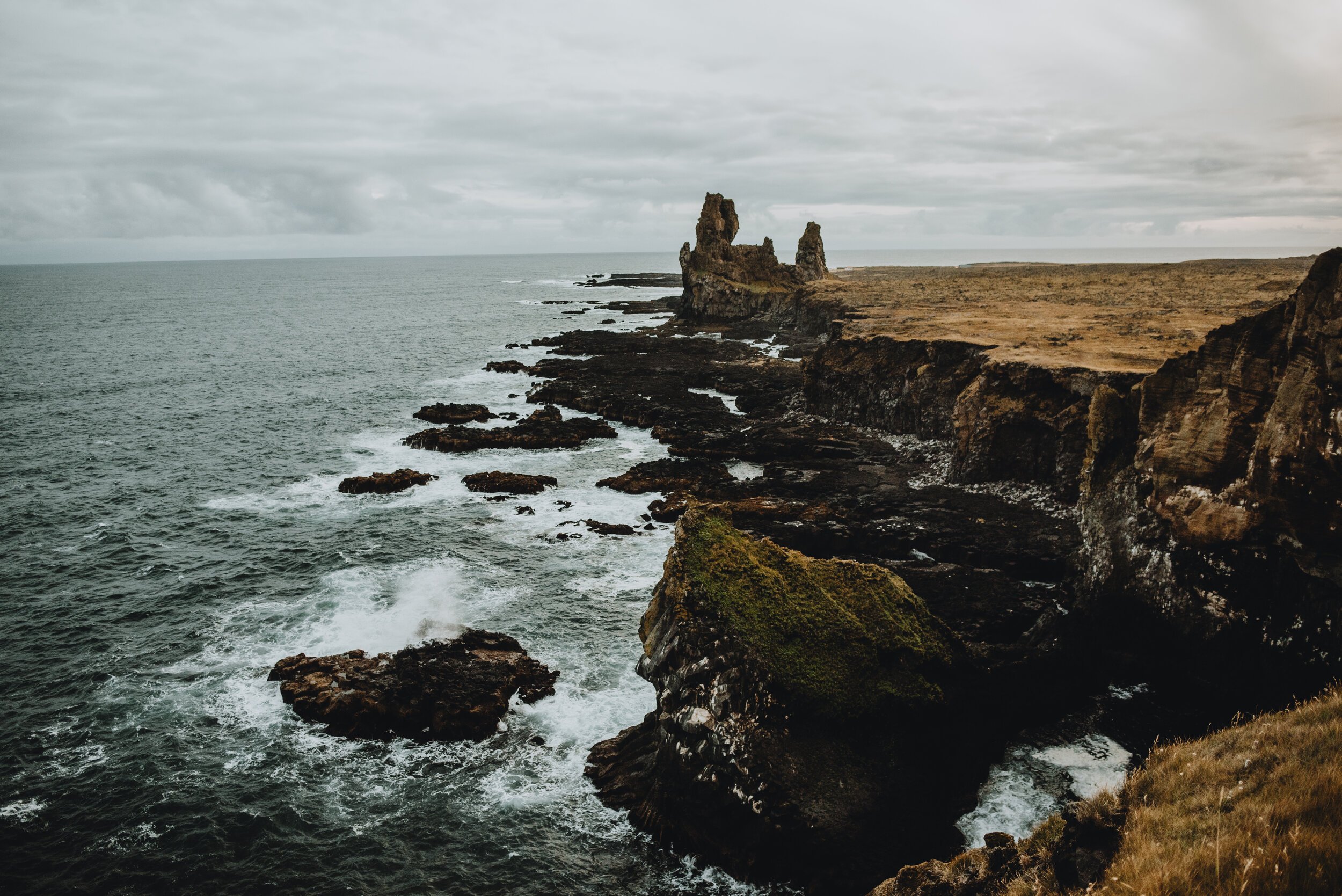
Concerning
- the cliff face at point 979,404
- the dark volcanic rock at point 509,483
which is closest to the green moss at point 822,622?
the cliff face at point 979,404

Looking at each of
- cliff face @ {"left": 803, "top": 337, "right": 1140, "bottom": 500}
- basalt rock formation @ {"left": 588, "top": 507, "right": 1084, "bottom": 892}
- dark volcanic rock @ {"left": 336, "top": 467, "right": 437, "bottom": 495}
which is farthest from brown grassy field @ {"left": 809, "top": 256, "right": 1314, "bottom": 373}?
dark volcanic rock @ {"left": 336, "top": 467, "right": 437, "bottom": 495}

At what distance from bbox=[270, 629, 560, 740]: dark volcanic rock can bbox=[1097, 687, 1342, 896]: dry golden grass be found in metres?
17.8

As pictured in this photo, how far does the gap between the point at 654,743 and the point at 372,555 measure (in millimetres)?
20685

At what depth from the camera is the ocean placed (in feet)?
58.1

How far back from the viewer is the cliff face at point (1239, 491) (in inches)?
711

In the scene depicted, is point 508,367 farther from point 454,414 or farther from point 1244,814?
point 1244,814

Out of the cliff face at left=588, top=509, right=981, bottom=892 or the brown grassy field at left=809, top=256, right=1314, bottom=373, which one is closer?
the cliff face at left=588, top=509, right=981, bottom=892

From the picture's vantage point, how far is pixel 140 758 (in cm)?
2122

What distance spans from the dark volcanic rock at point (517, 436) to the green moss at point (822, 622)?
34231mm

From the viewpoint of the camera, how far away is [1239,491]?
20281 mm

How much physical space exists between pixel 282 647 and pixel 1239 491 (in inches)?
1233

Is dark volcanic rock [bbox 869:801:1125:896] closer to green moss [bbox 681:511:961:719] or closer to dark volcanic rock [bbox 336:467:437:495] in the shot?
green moss [bbox 681:511:961:719]

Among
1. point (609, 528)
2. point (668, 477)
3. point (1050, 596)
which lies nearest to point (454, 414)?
point (668, 477)

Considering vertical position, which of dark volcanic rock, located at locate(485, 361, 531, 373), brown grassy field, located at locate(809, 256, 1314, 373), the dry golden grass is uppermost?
brown grassy field, located at locate(809, 256, 1314, 373)
